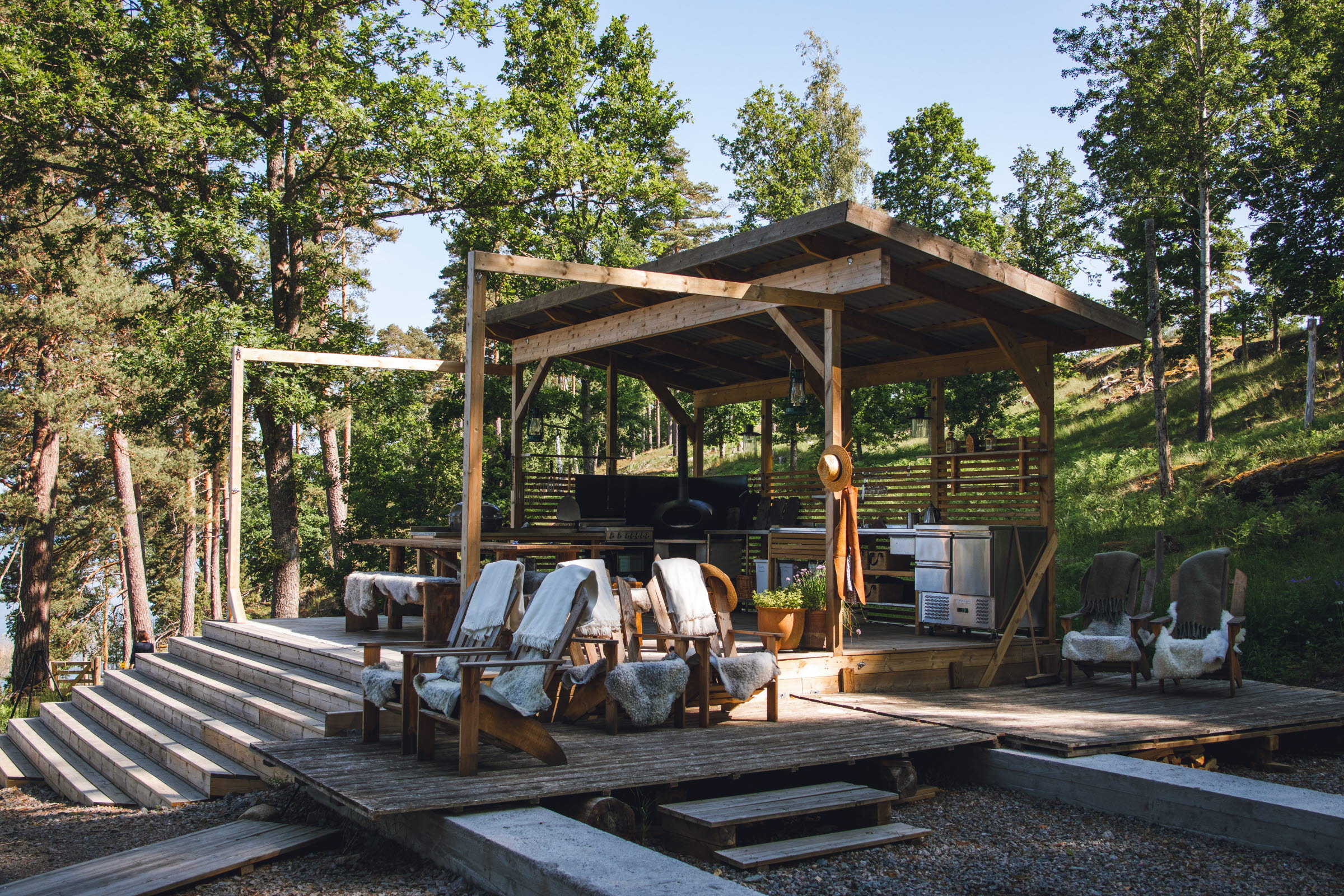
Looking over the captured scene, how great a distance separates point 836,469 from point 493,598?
9.25 feet

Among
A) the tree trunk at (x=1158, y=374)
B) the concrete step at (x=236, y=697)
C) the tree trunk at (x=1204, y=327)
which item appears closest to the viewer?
the concrete step at (x=236, y=697)

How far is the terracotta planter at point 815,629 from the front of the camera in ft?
24.6

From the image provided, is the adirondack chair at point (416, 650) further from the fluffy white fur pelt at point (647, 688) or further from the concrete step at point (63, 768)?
the concrete step at point (63, 768)

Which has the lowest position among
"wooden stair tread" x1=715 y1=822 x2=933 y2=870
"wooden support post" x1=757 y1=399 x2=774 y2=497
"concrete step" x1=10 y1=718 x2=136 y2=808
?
"concrete step" x1=10 y1=718 x2=136 y2=808

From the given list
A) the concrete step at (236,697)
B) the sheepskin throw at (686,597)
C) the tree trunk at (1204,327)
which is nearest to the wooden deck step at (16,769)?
the concrete step at (236,697)

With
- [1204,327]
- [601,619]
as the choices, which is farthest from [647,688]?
[1204,327]

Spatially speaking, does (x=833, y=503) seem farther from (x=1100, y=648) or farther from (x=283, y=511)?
(x=283, y=511)

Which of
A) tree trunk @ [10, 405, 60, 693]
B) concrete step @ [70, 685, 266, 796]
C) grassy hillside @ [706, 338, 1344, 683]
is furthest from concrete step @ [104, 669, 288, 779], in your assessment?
tree trunk @ [10, 405, 60, 693]

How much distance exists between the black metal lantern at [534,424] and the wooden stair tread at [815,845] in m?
8.41

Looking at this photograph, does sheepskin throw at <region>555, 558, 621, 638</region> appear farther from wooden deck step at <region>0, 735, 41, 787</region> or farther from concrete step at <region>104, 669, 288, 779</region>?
wooden deck step at <region>0, 735, 41, 787</region>

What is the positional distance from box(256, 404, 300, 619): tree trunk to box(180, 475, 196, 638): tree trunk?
8.35 m

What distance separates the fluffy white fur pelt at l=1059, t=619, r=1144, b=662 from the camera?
7781 millimetres

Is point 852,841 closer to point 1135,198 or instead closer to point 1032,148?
point 1135,198

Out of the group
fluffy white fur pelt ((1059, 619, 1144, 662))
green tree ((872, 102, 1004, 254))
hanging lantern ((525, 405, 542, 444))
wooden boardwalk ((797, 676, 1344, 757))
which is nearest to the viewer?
wooden boardwalk ((797, 676, 1344, 757))
